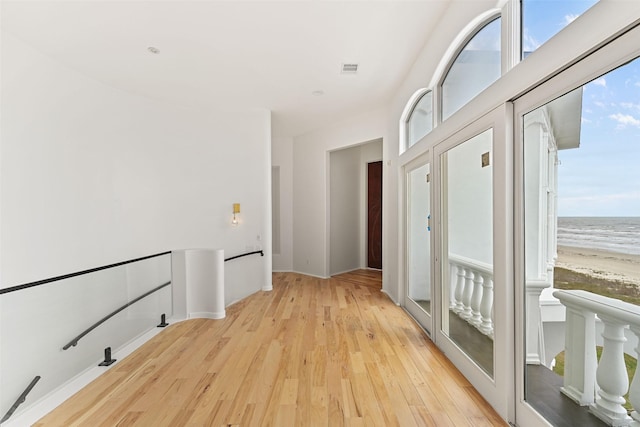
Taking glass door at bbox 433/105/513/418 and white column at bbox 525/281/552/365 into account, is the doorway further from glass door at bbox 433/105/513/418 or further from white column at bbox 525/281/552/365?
white column at bbox 525/281/552/365

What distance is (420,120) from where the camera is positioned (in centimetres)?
434

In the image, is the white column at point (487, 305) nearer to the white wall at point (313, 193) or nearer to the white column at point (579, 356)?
the white column at point (579, 356)

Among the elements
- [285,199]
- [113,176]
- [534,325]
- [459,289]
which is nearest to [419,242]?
[459,289]

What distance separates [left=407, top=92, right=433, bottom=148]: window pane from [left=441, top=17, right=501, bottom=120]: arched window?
20.4 inches

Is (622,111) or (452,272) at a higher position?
(622,111)

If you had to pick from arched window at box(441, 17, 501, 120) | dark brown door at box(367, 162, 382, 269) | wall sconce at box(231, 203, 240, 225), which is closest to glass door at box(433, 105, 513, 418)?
arched window at box(441, 17, 501, 120)

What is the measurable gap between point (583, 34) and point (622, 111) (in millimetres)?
390

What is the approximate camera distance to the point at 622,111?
1.39 m

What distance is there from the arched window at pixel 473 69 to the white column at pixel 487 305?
1538mm

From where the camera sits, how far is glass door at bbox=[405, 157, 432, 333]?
12.8 ft

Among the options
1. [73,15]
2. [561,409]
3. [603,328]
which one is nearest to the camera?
[603,328]

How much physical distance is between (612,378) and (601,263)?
543 mm

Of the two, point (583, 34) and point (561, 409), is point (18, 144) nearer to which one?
point (583, 34)

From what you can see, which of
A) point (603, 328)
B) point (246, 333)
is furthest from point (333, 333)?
point (603, 328)
